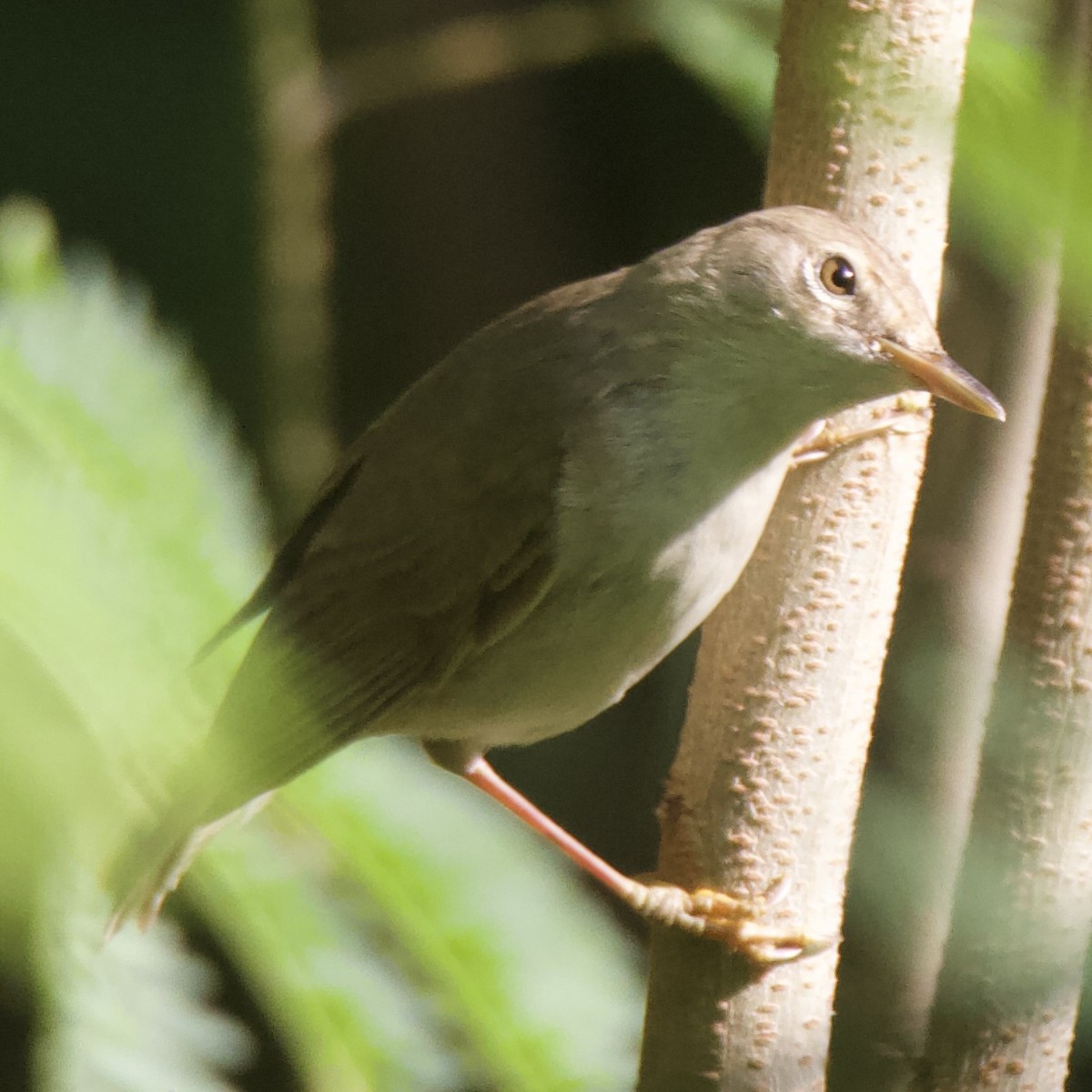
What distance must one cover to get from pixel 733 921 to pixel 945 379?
0.66 meters

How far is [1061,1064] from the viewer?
130 centimetres

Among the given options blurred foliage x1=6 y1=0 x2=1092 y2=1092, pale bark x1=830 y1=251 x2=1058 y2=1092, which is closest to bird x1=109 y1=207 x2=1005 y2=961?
blurred foliage x1=6 y1=0 x2=1092 y2=1092

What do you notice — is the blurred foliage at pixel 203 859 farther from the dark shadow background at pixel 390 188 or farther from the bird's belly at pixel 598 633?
the dark shadow background at pixel 390 188

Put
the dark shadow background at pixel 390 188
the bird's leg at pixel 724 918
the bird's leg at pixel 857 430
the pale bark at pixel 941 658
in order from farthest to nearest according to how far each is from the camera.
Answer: the dark shadow background at pixel 390 188
the pale bark at pixel 941 658
the bird's leg at pixel 857 430
the bird's leg at pixel 724 918

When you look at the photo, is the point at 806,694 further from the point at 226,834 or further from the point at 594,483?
the point at 226,834

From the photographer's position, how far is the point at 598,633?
5.90ft

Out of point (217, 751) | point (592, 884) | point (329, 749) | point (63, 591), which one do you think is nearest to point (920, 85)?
point (329, 749)

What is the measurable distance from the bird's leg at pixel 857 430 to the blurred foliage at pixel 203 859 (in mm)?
613

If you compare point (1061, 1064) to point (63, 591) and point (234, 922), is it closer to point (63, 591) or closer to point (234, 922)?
point (234, 922)

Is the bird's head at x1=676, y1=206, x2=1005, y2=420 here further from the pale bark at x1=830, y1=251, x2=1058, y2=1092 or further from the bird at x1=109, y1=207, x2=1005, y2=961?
the pale bark at x1=830, y1=251, x2=1058, y2=1092

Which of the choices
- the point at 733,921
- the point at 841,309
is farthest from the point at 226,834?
the point at 841,309

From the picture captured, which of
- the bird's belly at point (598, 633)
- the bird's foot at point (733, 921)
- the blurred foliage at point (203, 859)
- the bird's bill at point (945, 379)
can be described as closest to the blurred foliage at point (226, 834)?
the blurred foliage at point (203, 859)

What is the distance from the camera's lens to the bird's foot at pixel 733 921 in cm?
151

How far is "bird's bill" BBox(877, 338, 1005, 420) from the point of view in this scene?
5.13ft
